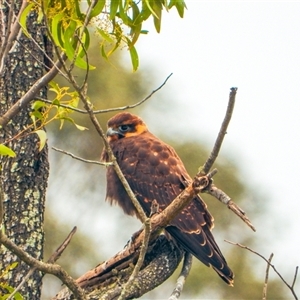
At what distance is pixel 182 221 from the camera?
15.3 feet

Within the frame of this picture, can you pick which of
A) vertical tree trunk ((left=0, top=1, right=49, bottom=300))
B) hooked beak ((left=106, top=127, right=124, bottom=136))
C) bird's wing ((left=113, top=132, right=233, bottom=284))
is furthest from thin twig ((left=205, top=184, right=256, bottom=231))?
hooked beak ((left=106, top=127, right=124, bottom=136))

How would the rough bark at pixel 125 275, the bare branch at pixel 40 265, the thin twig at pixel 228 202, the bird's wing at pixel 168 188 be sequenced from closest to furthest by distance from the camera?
the bare branch at pixel 40 265, the thin twig at pixel 228 202, the rough bark at pixel 125 275, the bird's wing at pixel 168 188

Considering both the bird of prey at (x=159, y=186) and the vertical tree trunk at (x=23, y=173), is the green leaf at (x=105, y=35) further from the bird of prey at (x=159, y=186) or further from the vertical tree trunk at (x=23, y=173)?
the bird of prey at (x=159, y=186)

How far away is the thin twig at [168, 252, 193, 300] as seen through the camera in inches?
147

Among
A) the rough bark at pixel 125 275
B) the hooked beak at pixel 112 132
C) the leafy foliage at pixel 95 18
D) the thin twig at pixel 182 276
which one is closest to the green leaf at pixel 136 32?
the leafy foliage at pixel 95 18

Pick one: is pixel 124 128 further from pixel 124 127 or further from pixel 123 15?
pixel 123 15

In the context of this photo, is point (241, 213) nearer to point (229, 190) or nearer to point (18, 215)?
point (18, 215)

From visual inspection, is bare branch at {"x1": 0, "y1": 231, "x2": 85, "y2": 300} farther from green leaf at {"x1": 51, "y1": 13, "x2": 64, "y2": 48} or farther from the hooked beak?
the hooked beak

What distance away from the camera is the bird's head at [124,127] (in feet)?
17.7

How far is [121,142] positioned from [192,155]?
479cm

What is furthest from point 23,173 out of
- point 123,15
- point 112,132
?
point 112,132

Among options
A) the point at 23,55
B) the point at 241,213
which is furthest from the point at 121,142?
the point at 241,213

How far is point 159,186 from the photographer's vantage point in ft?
16.3

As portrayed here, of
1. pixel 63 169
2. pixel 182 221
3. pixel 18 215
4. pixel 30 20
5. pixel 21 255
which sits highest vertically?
pixel 30 20
